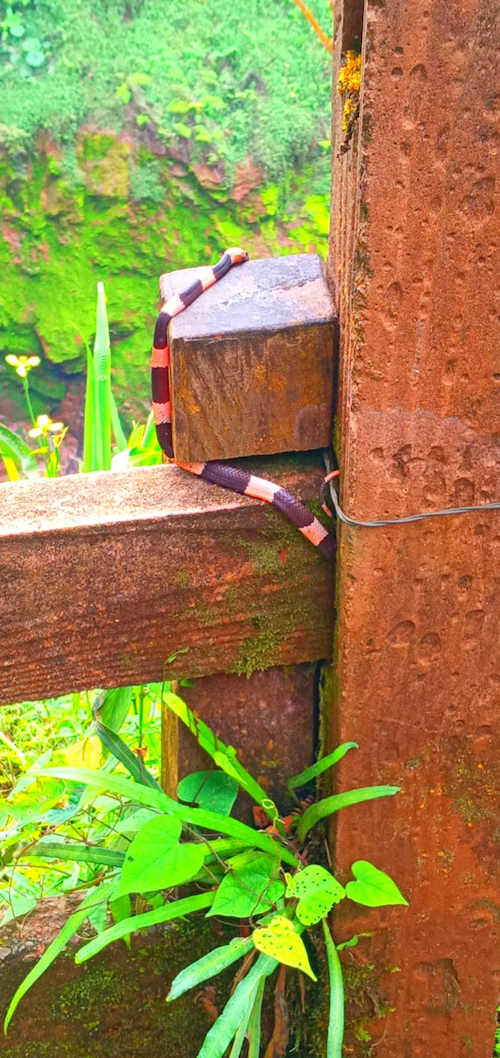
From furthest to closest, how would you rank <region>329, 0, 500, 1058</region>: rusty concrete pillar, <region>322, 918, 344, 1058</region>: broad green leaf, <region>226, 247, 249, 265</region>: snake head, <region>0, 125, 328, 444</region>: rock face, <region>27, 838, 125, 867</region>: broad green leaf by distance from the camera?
1. <region>0, 125, 328, 444</region>: rock face
2. <region>226, 247, 249, 265</region>: snake head
3. <region>27, 838, 125, 867</region>: broad green leaf
4. <region>322, 918, 344, 1058</region>: broad green leaf
5. <region>329, 0, 500, 1058</region>: rusty concrete pillar

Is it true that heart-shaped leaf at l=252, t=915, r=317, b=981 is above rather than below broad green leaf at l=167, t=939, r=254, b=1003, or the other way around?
above

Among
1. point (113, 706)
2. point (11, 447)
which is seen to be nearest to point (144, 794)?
point (113, 706)

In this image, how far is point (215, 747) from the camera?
1.24 metres

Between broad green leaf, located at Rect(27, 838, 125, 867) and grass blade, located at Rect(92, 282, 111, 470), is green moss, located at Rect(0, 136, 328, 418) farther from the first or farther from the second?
broad green leaf, located at Rect(27, 838, 125, 867)

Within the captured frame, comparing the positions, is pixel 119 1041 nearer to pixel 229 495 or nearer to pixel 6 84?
pixel 229 495

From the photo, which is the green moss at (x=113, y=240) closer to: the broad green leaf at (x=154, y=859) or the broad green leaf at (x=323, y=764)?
the broad green leaf at (x=323, y=764)

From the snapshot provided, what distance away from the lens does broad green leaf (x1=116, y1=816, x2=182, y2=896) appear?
1.05 m

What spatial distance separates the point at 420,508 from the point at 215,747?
1.42ft

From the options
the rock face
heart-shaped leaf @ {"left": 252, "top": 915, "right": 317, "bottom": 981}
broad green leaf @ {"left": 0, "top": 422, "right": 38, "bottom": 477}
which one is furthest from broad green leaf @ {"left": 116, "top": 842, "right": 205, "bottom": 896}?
the rock face

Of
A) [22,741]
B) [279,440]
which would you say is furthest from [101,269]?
[279,440]

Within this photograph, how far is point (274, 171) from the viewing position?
6461mm

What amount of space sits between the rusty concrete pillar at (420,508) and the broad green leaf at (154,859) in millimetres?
279

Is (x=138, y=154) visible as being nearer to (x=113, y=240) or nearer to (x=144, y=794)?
(x=113, y=240)

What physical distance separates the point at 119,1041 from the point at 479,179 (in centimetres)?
132
